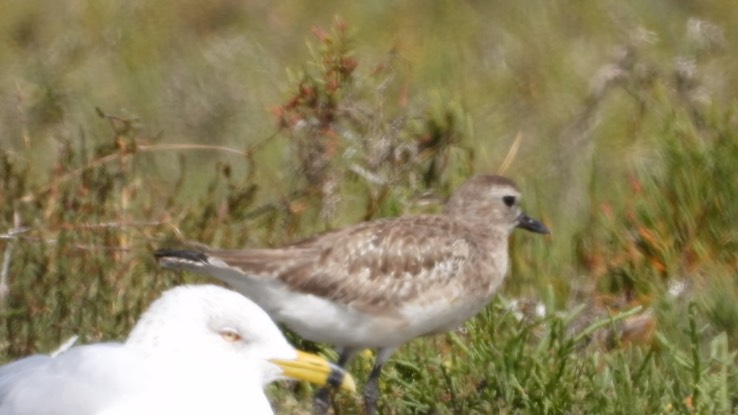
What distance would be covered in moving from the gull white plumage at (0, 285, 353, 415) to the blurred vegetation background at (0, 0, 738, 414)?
1170mm

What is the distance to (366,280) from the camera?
23.7 feet

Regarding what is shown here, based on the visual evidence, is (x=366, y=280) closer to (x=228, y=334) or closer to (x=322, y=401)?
(x=322, y=401)

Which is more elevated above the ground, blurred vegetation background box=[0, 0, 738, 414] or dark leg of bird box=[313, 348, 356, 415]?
blurred vegetation background box=[0, 0, 738, 414]

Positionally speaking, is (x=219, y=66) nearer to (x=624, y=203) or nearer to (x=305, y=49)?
(x=305, y=49)

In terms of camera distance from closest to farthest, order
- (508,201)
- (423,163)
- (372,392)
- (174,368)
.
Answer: (174,368) → (372,392) → (508,201) → (423,163)

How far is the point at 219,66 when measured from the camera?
1107 centimetres

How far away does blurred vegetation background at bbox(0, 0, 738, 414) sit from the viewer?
21.9 feet

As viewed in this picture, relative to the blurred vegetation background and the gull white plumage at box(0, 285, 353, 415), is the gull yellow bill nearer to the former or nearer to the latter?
the gull white plumage at box(0, 285, 353, 415)

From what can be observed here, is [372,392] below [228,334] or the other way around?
below

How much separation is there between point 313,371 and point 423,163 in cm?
278

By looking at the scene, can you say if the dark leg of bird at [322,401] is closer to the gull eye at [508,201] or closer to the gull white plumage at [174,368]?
the gull white plumage at [174,368]

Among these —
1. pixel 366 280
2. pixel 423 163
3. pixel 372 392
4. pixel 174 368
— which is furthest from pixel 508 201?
pixel 174 368

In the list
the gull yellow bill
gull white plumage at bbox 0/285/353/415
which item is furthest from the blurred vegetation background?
gull white plumage at bbox 0/285/353/415

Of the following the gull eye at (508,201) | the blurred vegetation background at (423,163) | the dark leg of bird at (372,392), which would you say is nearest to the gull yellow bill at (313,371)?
the blurred vegetation background at (423,163)
